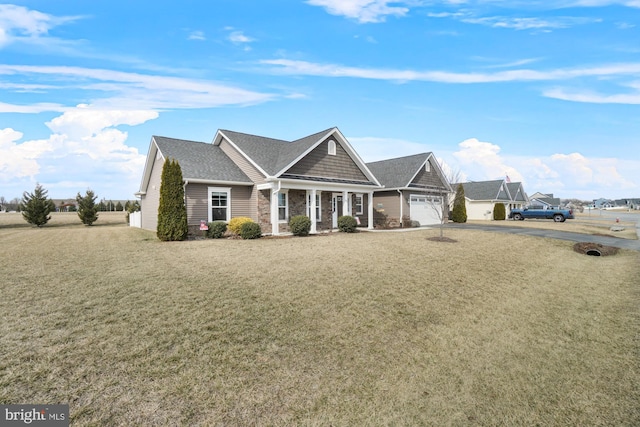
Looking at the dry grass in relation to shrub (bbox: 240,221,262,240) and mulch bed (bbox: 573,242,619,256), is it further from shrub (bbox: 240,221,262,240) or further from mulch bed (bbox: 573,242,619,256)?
shrub (bbox: 240,221,262,240)

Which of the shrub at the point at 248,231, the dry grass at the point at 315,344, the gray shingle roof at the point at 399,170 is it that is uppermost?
the gray shingle roof at the point at 399,170

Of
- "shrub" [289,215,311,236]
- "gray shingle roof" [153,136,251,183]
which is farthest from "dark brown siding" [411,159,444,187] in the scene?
"gray shingle roof" [153,136,251,183]

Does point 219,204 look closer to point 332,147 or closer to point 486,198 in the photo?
point 332,147

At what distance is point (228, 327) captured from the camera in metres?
5.67

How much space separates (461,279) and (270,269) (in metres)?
5.76

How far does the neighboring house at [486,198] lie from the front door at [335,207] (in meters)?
24.6

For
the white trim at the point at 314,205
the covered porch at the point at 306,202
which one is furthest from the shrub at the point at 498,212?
the white trim at the point at 314,205

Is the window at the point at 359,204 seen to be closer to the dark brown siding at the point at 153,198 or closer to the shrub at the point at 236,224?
the shrub at the point at 236,224

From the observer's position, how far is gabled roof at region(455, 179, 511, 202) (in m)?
39.9

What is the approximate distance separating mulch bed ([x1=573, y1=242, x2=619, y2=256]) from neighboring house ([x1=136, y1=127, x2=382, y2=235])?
12168mm

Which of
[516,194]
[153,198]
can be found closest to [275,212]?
[153,198]

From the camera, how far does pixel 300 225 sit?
18156mm

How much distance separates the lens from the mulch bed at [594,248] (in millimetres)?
14438

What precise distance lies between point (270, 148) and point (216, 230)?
8.10 meters
